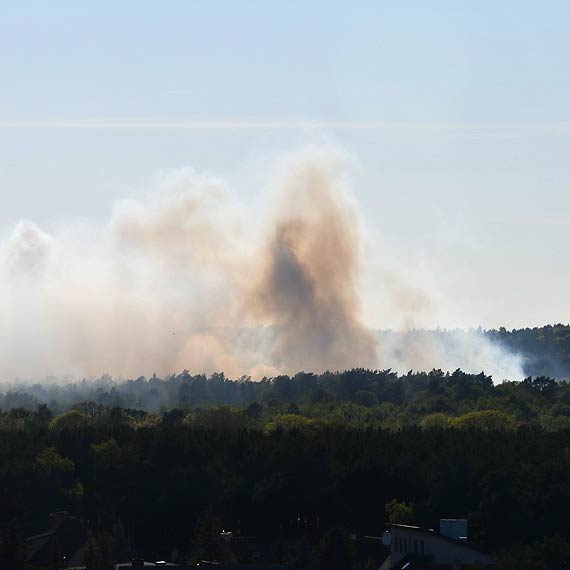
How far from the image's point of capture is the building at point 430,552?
116250 millimetres

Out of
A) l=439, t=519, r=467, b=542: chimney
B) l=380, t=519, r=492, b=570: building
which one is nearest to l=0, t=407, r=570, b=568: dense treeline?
l=439, t=519, r=467, b=542: chimney

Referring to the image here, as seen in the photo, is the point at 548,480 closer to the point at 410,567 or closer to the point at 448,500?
the point at 448,500

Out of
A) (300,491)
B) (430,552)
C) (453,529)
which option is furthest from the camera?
(300,491)

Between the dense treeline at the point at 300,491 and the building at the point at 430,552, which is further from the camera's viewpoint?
the dense treeline at the point at 300,491

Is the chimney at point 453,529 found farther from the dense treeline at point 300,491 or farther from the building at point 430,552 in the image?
the dense treeline at point 300,491

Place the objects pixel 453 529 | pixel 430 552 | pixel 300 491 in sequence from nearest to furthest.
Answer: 1. pixel 430 552
2. pixel 453 529
3. pixel 300 491

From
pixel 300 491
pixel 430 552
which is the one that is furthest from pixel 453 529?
pixel 300 491

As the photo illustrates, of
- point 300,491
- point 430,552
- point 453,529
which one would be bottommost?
point 430,552

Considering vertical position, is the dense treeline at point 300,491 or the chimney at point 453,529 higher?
the dense treeline at point 300,491

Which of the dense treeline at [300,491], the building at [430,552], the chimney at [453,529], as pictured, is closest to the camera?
the building at [430,552]

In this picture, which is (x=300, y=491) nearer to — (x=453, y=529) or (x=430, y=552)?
(x=453, y=529)

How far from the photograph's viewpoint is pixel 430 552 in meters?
119

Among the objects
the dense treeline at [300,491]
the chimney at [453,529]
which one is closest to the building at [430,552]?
the chimney at [453,529]

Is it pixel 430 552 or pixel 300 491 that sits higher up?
pixel 300 491
